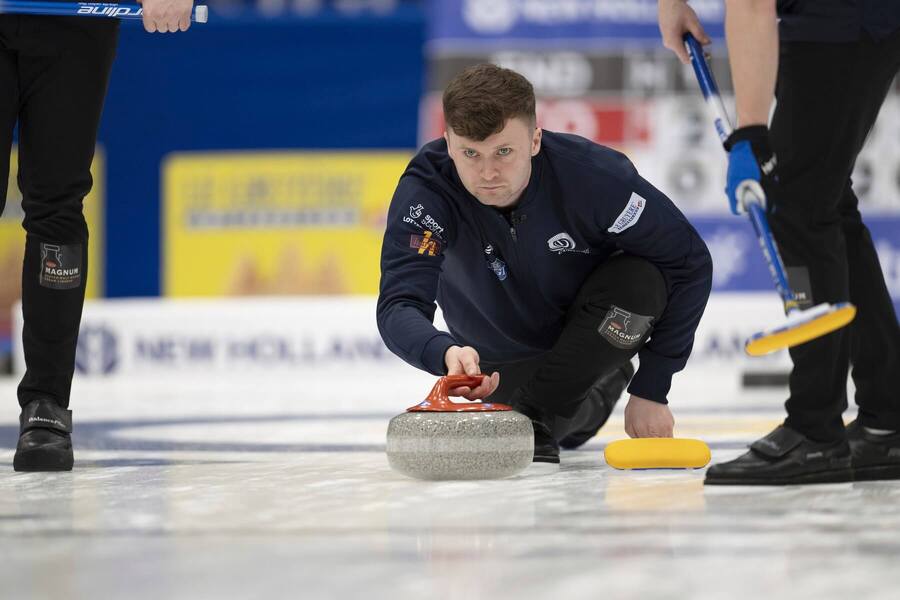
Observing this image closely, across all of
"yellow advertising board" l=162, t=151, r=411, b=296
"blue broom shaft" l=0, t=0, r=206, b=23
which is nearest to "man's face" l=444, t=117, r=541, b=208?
"blue broom shaft" l=0, t=0, r=206, b=23

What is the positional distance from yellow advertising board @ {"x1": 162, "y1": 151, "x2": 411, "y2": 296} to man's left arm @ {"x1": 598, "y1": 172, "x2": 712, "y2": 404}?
5110 millimetres

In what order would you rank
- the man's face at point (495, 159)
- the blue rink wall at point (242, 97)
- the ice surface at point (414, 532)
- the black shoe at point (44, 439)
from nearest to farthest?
the ice surface at point (414, 532), the man's face at point (495, 159), the black shoe at point (44, 439), the blue rink wall at point (242, 97)

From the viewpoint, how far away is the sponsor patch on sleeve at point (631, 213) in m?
2.43

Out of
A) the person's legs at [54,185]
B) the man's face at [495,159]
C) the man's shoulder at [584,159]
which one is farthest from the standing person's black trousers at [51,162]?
the man's shoulder at [584,159]

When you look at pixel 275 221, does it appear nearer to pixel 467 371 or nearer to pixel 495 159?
pixel 495 159

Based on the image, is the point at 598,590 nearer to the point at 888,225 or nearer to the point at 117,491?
the point at 117,491

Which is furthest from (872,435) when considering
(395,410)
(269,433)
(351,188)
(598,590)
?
(351,188)

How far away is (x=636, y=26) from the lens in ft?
20.9

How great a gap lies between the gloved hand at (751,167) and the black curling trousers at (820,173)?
91 millimetres

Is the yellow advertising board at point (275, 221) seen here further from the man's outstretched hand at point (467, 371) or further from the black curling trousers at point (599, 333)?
the man's outstretched hand at point (467, 371)

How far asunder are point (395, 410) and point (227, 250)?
12.3 ft

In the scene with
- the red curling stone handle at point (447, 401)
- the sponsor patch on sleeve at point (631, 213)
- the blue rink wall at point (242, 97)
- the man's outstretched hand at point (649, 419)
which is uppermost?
the blue rink wall at point (242, 97)

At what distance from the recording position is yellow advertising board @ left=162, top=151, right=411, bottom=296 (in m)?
7.66

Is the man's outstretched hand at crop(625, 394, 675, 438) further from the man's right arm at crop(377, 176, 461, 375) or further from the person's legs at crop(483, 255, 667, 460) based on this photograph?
the man's right arm at crop(377, 176, 461, 375)
